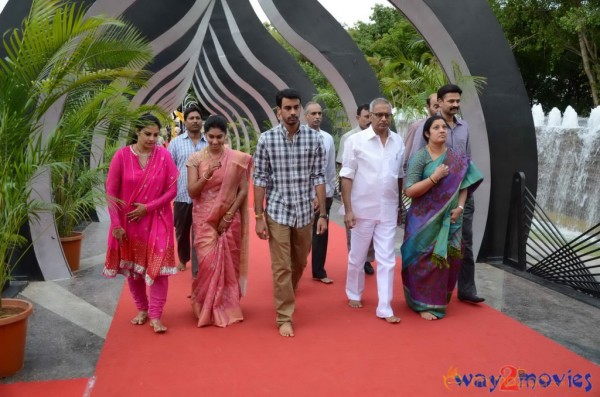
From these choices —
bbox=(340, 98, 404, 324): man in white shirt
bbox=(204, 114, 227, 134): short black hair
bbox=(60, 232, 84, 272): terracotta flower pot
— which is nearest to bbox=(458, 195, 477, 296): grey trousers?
bbox=(340, 98, 404, 324): man in white shirt

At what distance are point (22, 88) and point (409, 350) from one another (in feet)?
9.51

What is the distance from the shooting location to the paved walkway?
12.0ft

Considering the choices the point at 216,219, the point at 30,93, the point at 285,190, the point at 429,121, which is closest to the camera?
the point at 30,93

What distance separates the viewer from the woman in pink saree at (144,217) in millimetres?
4090

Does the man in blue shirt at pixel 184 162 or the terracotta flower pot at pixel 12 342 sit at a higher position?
the man in blue shirt at pixel 184 162

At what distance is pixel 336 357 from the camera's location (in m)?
3.70

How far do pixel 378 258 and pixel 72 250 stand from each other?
344 centimetres

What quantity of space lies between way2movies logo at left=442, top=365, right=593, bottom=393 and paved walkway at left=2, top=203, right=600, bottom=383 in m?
0.41

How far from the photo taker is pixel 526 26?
63.4 ft

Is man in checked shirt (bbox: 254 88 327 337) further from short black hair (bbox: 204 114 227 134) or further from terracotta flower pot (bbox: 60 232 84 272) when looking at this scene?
terracotta flower pot (bbox: 60 232 84 272)

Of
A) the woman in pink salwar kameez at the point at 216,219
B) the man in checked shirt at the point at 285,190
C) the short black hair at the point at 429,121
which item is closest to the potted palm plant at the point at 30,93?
the woman in pink salwar kameez at the point at 216,219

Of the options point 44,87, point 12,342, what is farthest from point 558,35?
point 12,342

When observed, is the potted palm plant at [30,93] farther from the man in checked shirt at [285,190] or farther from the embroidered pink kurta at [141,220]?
the man in checked shirt at [285,190]

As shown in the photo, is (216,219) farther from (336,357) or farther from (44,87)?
(44,87)
